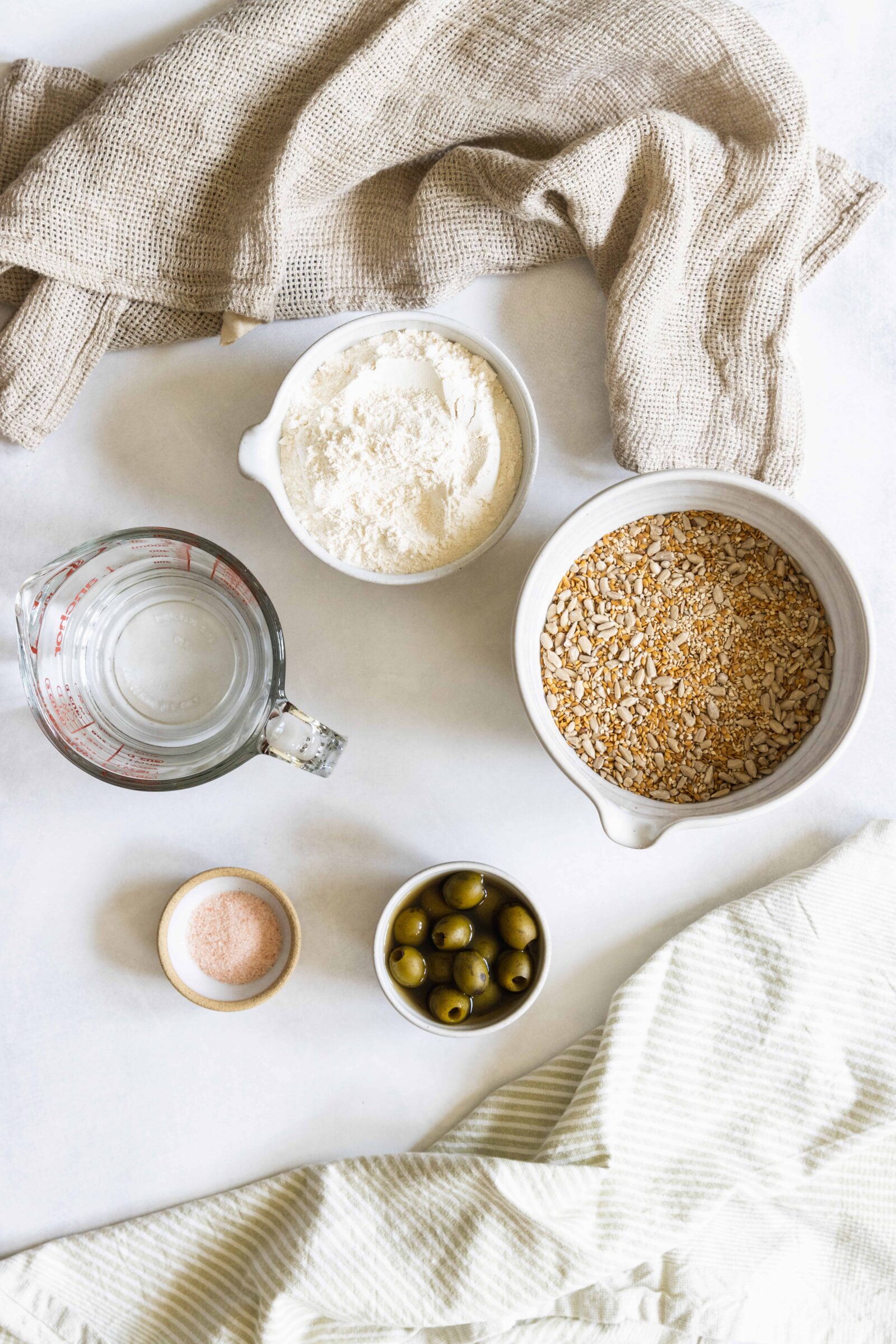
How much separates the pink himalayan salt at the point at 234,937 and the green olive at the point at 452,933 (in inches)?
8.2

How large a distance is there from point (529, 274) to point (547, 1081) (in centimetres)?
101

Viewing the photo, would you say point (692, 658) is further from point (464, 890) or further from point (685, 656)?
point (464, 890)

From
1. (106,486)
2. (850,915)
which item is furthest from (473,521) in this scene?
(850,915)

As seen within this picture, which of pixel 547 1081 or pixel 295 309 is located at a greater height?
pixel 295 309

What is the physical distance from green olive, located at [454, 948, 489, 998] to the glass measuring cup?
0.91 feet

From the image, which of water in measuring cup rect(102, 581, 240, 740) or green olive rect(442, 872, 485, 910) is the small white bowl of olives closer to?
green olive rect(442, 872, 485, 910)

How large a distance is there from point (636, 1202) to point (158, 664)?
0.89m

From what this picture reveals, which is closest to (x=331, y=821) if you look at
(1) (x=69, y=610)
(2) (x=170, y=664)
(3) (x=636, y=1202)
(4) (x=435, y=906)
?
(4) (x=435, y=906)

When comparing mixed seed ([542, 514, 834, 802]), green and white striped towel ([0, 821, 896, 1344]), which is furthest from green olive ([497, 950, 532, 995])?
mixed seed ([542, 514, 834, 802])

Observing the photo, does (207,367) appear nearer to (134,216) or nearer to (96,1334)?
(134,216)

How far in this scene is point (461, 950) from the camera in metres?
1.08

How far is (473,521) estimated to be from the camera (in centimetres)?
102

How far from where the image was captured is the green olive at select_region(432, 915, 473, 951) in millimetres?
1053

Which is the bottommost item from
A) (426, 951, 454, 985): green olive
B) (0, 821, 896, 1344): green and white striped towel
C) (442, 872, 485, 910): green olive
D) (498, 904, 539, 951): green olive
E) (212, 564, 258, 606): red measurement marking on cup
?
(0, 821, 896, 1344): green and white striped towel
